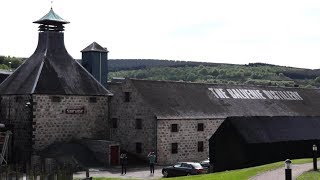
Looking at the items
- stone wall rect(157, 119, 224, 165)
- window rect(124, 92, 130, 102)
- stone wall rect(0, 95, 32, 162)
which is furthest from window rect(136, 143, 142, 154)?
stone wall rect(0, 95, 32, 162)

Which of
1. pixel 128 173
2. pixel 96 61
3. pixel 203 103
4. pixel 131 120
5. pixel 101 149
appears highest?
pixel 96 61

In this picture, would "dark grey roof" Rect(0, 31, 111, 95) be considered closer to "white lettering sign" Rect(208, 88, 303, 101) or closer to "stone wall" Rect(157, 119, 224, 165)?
"stone wall" Rect(157, 119, 224, 165)

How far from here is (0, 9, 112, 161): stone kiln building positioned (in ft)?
157

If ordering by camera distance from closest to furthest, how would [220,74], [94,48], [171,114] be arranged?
[171,114] → [94,48] → [220,74]

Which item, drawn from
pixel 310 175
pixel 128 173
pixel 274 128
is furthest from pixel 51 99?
pixel 310 175

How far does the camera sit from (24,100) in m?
48.2

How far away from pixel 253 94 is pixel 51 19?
2367 cm

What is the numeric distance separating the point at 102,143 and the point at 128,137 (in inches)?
177

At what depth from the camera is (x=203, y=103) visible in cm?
5378

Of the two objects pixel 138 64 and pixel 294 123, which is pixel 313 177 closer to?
pixel 294 123

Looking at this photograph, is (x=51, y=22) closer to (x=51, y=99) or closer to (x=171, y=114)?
(x=51, y=99)

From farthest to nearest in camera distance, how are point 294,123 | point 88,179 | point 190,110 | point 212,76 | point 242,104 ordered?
point 212,76 → point 242,104 → point 190,110 → point 294,123 → point 88,179

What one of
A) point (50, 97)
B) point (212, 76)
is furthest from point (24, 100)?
point (212, 76)

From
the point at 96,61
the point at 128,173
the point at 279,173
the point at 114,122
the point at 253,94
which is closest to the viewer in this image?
the point at 279,173
